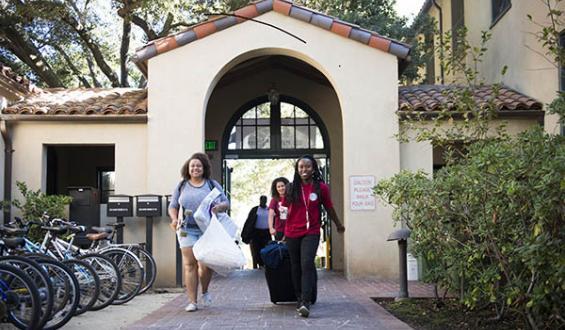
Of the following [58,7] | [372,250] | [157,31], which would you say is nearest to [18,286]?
[372,250]

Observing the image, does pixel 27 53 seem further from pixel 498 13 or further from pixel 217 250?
pixel 217 250

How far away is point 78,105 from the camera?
1197cm

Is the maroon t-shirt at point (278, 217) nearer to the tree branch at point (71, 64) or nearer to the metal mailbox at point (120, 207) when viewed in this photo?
the metal mailbox at point (120, 207)

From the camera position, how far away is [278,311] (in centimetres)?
759

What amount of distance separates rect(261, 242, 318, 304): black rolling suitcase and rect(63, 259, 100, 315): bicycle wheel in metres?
1.94

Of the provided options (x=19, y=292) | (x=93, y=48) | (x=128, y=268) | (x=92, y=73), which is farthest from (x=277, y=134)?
(x=92, y=73)

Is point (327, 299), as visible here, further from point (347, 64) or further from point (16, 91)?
point (16, 91)

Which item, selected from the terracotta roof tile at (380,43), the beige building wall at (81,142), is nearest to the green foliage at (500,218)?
the terracotta roof tile at (380,43)

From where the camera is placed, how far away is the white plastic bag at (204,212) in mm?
7348

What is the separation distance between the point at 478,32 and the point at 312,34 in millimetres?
5441

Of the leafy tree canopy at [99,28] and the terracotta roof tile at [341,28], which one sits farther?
the leafy tree canopy at [99,28]

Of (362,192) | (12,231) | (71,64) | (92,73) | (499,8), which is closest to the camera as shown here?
(12,231)

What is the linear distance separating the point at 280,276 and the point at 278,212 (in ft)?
2.52

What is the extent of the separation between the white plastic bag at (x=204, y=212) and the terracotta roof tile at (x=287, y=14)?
16.2 ft
